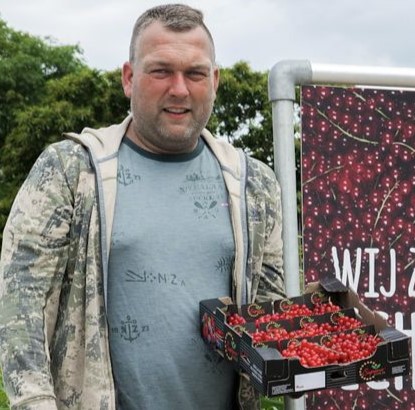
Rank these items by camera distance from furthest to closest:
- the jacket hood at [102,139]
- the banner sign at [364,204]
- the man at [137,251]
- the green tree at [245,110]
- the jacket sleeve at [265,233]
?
the green tree at [245,110], the banner sign at [364,204], the jacket sleeve at [265,233], the jacket hood at [102,139], the man at [137,251]

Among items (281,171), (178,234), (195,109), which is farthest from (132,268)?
(281,171)

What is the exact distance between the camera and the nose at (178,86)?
7.06 ft

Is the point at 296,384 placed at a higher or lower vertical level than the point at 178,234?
lower

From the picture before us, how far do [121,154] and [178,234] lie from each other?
0.28m

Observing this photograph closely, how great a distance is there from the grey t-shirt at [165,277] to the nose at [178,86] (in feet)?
0.65

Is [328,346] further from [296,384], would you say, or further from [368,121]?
[368,121]

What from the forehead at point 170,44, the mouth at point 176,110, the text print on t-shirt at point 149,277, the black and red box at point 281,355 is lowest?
the black and red box at point 281,355

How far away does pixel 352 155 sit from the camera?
274 cm

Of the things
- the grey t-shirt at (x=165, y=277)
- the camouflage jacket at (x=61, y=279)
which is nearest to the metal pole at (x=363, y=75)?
the grey t-shirt at (x=165, y=277)

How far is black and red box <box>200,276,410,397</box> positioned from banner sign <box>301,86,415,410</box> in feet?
1.45

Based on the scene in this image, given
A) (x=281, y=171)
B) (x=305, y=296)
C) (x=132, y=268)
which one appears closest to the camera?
(x=132, y=268)

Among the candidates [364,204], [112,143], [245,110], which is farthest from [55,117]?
[112,143]

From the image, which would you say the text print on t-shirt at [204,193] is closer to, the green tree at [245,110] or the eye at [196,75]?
the eye at [196,75]

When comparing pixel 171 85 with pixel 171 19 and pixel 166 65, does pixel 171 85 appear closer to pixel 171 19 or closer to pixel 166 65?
pixel 166 65
